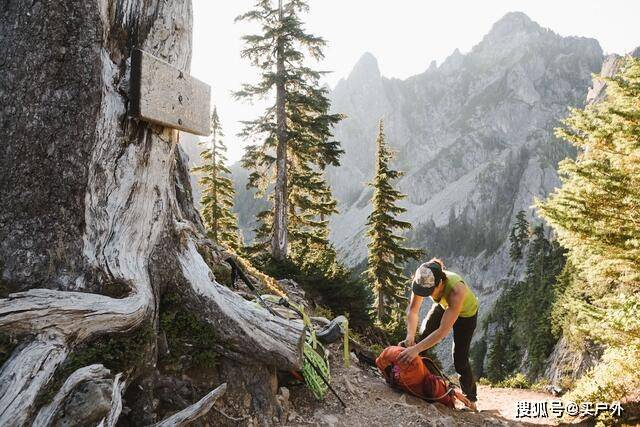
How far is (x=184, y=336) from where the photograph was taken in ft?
11.0

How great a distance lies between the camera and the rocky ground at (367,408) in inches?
163

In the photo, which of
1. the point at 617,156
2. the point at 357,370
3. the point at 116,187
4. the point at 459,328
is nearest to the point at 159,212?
the point at 116,187

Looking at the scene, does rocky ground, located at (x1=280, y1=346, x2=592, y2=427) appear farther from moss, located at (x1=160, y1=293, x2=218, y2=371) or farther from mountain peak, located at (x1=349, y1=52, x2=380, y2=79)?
mountain peak, located at (x1=349, y1=52, x2=380, y2=79)

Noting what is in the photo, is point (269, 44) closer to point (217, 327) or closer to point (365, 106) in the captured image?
point (217, 327)

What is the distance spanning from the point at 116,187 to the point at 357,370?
431 centimetres

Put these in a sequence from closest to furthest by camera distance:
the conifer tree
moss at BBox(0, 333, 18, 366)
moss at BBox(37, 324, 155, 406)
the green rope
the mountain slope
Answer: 1. moss at BBox(0, 333, 18, 366)
2. moss at BBox(37, 324, 155, 406)
3. the green rope
4. the conifer tree
5. the mountain slope

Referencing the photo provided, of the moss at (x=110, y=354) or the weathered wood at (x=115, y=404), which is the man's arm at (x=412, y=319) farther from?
the weathered wood at (x=115, y=404)

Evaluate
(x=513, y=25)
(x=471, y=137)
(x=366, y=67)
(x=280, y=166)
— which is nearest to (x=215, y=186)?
(x=280, y=166)

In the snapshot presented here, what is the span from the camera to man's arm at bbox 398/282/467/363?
4891mm

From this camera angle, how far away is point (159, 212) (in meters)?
3.29

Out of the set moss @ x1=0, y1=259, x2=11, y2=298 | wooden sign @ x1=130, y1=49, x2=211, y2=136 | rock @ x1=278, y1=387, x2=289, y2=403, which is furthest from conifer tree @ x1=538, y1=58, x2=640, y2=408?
moss @ x1=0, y1=259, x2=11, y2=298

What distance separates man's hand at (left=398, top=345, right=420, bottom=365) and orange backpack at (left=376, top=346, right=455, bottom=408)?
0.21 ft

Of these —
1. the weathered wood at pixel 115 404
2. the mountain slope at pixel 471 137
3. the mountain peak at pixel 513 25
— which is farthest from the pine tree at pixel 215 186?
the mountain peak at pixel 513 25

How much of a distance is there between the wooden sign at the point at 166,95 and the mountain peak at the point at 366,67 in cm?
19253
